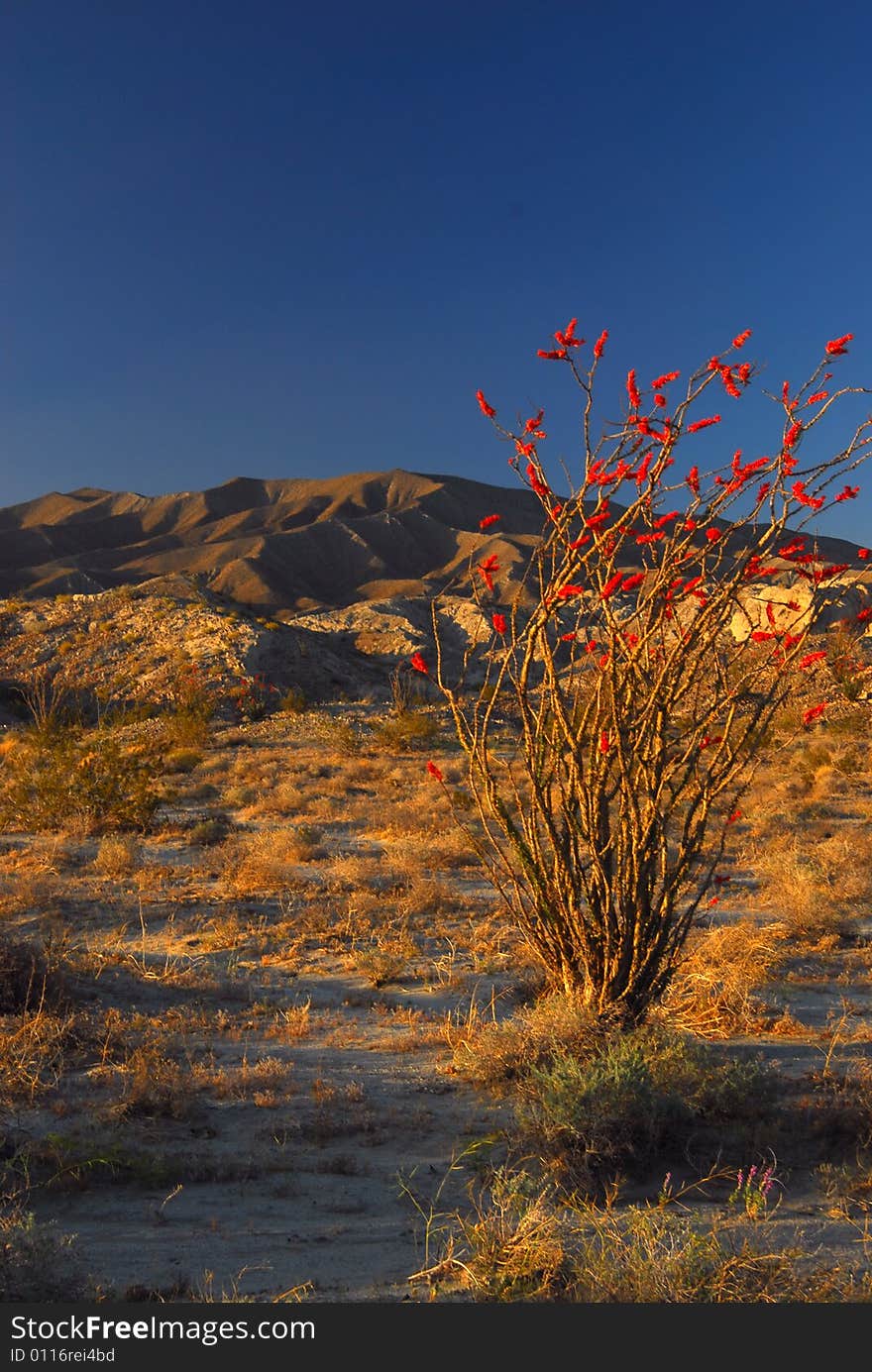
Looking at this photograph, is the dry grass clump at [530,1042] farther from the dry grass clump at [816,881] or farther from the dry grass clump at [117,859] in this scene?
the dry grass clump at [117,859]

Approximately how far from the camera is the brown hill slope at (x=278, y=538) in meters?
72.9

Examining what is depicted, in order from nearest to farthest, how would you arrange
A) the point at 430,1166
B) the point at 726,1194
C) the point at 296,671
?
the point at 726,1194 → the point at 430,1166 → the point at 296,671

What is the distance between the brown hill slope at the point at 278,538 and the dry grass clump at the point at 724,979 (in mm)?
49838

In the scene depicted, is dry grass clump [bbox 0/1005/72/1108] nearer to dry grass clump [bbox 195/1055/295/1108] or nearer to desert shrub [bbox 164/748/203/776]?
dry grass clump [bbox 195/1055/295/1108]

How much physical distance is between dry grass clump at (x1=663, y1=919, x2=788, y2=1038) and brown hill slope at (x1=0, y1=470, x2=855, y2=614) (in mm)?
49838

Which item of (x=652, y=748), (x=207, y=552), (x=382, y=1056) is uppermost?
(x=207, y=552)

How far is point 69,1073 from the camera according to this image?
427 centimetres

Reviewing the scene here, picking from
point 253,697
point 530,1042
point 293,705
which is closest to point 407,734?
point 293,705

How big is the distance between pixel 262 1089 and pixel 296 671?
23020 millimetres

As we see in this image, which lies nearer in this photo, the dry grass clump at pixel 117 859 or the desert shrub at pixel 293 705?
the dry grass clump at pixel 117 859

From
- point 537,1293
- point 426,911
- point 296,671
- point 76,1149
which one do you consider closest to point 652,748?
point 537,1293

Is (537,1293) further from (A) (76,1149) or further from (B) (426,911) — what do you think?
(B) (426,911)

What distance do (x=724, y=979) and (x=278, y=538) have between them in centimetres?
8040

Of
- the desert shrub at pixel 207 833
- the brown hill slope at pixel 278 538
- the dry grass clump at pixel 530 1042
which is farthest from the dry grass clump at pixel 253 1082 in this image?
the brown hill slope at pixel 278 538
